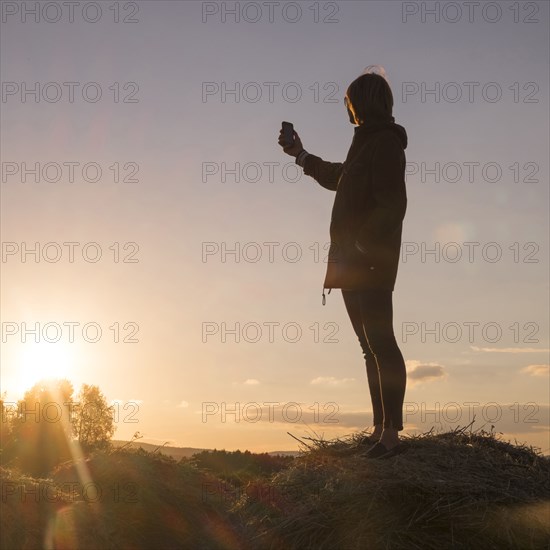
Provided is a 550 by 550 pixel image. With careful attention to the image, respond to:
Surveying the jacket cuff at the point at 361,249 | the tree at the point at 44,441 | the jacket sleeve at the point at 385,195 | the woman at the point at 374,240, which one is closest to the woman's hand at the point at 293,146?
the woman at the point at 374,240

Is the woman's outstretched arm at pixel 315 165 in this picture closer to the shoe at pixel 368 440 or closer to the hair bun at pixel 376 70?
the hair bun at pixel 376 70

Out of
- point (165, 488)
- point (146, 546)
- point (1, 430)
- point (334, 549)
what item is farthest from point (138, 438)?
point (1, 430)

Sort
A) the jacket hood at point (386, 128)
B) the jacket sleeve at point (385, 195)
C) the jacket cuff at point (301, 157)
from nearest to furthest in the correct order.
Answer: the jacket sleeve at point (385, 195) → the jacket hood at point (386, 128) → the jacket cuff at point (301, 157)

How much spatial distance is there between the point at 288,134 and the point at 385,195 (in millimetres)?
1969

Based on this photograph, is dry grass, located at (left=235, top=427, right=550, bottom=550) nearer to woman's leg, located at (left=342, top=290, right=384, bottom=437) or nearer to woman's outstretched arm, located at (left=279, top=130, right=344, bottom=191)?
woman's leg, located at (left=342, top=290, right=384, bottom=437)

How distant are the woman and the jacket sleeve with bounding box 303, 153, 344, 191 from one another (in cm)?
58

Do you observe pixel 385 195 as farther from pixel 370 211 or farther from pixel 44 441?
pixel 44 441

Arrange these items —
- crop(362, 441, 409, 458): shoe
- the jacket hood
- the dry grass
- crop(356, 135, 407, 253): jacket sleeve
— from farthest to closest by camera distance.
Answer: the jacket hood < crop(356, 135, 407, 253): jacket sleeve < crop(362, 441, 409, 458): shoe < the dry grass

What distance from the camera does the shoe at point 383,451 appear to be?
6.32 metres

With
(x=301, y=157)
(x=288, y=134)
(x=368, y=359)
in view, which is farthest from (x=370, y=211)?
(x=288, y=134)

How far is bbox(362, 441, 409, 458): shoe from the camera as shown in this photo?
20.7ft

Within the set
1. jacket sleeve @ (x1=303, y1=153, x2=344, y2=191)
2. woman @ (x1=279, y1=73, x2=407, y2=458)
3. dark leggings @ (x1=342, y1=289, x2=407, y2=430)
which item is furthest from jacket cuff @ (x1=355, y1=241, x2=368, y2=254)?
jacket sleeve @ (x1=303, y1=153, x2=344, y2=191)

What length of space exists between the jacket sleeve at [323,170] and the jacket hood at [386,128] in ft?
2.45

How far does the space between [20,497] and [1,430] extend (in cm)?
671
